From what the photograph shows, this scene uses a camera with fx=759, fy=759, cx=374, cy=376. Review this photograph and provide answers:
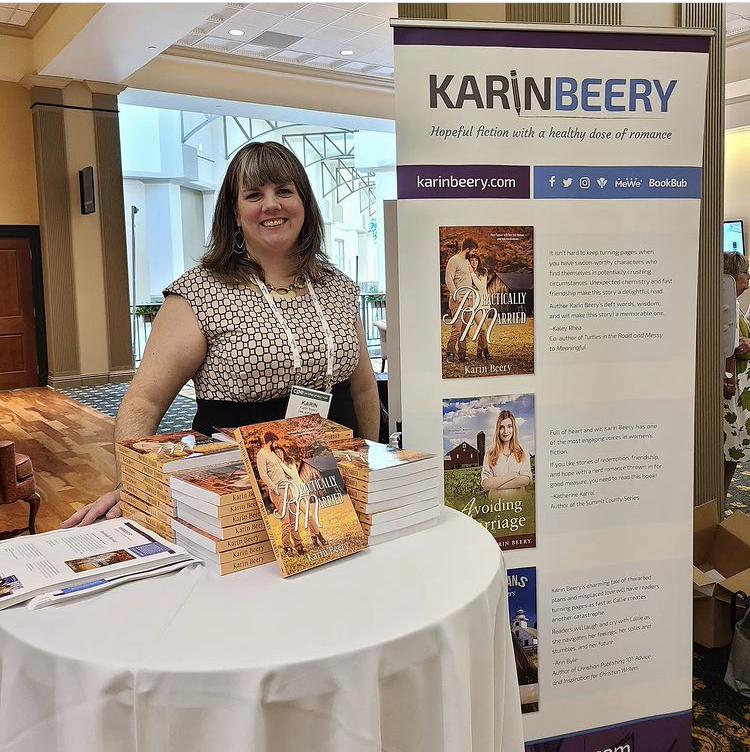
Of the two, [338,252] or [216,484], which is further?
[338,252]

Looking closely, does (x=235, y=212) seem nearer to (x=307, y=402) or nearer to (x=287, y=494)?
(x=307, y=402)

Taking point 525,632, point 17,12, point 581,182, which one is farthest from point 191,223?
point 525,632

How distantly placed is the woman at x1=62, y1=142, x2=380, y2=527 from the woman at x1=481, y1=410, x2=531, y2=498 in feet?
1.43

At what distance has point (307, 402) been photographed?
1898 millimetres

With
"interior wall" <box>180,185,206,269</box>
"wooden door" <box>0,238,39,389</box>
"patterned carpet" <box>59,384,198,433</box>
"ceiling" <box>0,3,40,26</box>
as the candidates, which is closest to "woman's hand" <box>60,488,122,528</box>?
"patterned carpet" <box>59,384,198,433</box>

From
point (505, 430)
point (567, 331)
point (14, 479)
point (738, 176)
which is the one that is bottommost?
point (14, 479)

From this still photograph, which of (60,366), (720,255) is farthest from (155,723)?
(60,366)

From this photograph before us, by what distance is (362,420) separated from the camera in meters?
2.27

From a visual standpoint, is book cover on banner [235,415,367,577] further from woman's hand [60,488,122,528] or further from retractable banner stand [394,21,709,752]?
retractable banner stand [394,21,709,752]

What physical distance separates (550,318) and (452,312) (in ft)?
0.91

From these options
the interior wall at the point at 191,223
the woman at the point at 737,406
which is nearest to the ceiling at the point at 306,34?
the woman at the point at 737,406

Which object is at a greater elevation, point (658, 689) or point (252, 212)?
point (252, 212)

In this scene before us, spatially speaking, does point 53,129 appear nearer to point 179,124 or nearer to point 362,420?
point 179,124

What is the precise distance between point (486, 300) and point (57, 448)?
5.47 metres
